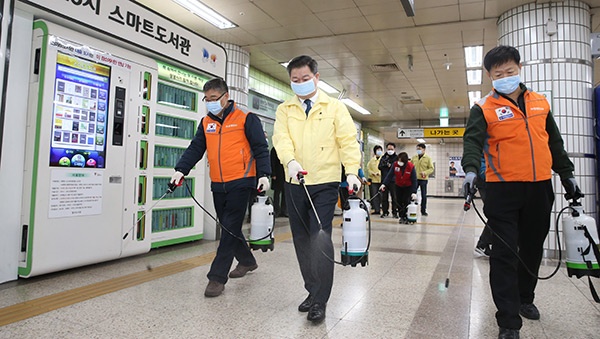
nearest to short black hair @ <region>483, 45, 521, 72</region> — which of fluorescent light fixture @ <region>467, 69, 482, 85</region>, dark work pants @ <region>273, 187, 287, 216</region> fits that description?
dark work pants @ <region>273, 187, 287, 216</region>

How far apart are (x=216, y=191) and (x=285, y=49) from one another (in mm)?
4982

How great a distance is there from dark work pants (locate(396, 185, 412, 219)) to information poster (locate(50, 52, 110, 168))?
5855 millimetres

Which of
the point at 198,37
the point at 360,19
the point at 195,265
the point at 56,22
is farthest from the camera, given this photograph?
the point at 360,19

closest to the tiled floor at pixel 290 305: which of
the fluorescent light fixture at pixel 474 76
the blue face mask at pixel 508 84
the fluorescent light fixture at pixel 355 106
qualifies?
the blue face mask at pixel 508 84

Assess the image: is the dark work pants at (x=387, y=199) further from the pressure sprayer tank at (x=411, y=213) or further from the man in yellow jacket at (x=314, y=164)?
the man in yellow jacket at (x=314, y=164)

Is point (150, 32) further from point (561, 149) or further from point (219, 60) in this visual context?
point (561, 149)

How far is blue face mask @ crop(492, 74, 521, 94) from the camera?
7.04ft

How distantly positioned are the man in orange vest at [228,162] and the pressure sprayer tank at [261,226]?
122mm

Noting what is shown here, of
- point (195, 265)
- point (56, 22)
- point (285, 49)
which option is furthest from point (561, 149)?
point (285, 49)

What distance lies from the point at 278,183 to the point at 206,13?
3936 mm

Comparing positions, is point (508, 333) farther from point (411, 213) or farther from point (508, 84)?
point (411, 213)

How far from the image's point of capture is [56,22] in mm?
3342

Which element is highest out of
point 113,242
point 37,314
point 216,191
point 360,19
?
point 360,19

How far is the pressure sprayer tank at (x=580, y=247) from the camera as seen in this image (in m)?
2.12
